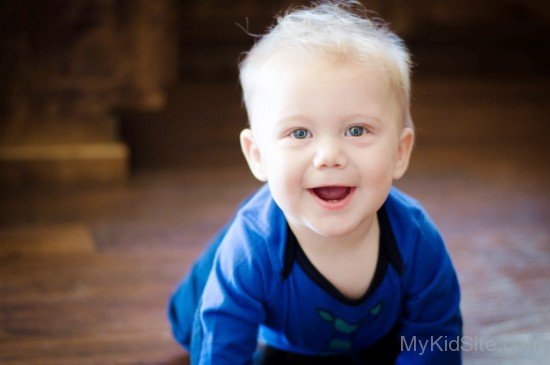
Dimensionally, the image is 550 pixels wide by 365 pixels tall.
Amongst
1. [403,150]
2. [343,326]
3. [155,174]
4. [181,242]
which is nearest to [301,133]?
[403,150]

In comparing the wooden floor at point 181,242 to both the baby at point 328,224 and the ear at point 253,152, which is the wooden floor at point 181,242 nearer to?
the baby at point 328,224

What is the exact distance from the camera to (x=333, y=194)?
3.02 feet

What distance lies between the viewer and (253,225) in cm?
102

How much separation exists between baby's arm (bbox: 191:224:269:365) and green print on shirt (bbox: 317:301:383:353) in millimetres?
78

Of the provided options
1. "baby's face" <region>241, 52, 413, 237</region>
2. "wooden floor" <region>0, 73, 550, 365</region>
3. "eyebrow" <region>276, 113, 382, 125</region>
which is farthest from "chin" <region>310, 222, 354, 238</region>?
"wooden floor" <region>0, 73, 550, 365</region>

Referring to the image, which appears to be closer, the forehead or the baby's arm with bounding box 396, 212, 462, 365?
the forehead

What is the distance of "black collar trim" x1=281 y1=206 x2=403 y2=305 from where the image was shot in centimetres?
99

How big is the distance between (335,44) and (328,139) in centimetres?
10

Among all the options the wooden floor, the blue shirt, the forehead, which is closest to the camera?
the forehead

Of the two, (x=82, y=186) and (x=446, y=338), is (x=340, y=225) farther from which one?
(x=82, y=186)

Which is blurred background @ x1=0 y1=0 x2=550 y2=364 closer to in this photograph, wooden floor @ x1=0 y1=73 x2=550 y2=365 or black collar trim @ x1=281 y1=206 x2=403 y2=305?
wooden floor @ x1=0 y1=73 x2=550 y2=365

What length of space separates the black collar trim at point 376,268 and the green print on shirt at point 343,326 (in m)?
0.03

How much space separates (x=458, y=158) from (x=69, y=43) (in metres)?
0.89

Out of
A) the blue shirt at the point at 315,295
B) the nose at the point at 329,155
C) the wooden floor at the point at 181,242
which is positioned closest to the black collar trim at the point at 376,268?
→ the blue shirt at the point at 315,295
